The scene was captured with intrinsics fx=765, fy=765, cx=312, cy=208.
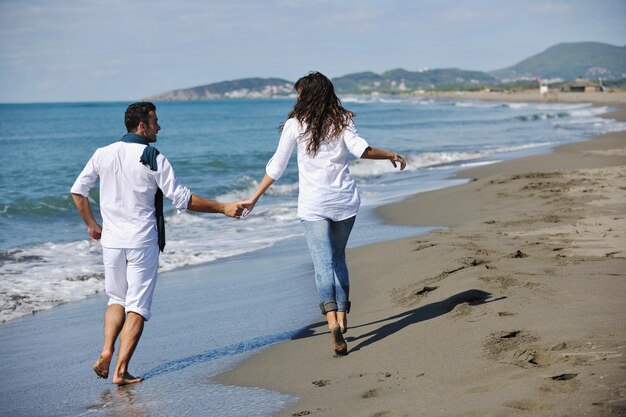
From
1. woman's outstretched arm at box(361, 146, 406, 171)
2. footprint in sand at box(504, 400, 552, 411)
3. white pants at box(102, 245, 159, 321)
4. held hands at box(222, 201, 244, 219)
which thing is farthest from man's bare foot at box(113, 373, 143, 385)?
footprint in sand at box(504, 400, 552, 411)

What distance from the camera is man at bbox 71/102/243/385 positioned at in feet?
16.4

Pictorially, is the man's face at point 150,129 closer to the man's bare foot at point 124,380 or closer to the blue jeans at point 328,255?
the blue jeans at point 328,255

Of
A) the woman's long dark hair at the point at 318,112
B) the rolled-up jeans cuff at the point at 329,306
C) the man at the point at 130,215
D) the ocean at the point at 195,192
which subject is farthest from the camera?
the ocean at the point at 195,192

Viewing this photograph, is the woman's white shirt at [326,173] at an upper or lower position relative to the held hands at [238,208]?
upper

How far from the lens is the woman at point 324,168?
5.27 meters

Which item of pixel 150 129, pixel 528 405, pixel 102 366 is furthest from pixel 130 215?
pixel 528 405

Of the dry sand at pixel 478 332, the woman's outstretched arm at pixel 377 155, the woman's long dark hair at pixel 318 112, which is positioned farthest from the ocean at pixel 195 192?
the woman's outstretched arm at pixel 377 155

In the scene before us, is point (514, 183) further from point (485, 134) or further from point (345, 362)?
point (485, 134)

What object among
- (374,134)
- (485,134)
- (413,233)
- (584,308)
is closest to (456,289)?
(584,308)

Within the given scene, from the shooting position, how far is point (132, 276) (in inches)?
199

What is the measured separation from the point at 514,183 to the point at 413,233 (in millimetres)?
4792

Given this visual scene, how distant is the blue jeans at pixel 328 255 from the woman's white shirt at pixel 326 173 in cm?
7

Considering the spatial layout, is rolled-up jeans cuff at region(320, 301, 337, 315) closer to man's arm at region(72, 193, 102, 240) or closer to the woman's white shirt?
the woman's white shirt

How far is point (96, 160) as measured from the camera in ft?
16.4
